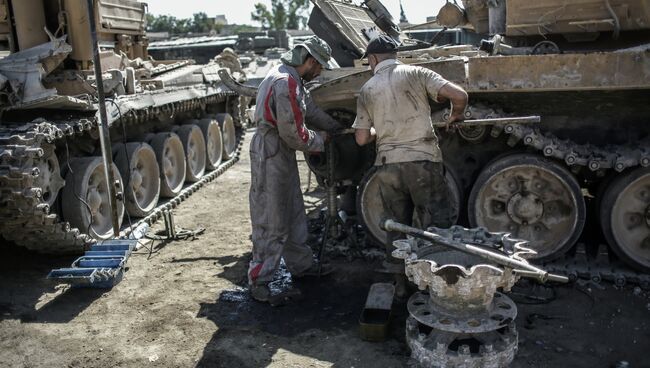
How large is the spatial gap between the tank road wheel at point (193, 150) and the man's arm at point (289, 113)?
508 centimetres

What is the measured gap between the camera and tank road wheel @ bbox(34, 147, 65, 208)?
19.4 feet

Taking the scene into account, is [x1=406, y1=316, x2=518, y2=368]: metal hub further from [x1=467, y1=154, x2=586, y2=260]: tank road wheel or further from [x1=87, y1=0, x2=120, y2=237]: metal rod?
[x1=87, y1=0, x2=120, y2=237]: metal rod

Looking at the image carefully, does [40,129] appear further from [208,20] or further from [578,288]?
[208,20]

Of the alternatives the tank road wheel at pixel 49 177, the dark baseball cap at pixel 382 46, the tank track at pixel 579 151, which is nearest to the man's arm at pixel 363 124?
the dark baseball cap at pixel 382 46

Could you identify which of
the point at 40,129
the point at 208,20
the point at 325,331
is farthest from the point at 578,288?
the point at 208,20

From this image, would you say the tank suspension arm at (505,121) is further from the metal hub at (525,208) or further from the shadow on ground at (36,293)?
the shadow on ground at (36,293)

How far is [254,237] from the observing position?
18.0 feet

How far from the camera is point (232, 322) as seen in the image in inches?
199

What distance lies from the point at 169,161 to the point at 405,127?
5.32 m

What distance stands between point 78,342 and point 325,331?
1.90m

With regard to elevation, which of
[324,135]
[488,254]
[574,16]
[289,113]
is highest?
[574,16]

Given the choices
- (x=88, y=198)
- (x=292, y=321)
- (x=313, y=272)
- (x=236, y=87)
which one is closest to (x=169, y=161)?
(x=88, y=198)

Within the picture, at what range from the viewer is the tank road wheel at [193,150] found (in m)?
9.97

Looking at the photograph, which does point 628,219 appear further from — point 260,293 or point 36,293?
point 36,293
